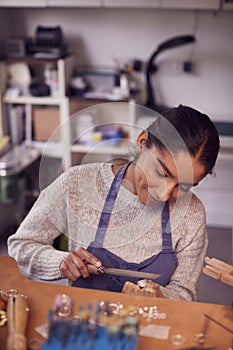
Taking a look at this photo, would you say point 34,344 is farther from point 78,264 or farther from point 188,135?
point 188,135

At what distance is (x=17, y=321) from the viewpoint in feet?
2.75

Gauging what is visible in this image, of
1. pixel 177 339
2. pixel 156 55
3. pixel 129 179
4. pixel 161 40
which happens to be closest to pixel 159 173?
pixel 129 179

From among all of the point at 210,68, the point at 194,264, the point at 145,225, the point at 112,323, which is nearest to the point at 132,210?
the point at 145,225

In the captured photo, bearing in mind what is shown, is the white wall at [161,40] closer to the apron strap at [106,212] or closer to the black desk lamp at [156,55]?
the black desk lamp at [156,55]

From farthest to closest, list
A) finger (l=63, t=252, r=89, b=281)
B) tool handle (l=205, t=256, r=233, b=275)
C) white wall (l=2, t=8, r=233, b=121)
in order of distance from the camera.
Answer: white wall (l=2, t=8, r=233, b=121)
finger (l=63, t=252, r=89, b=281)
tool handle (l=205, t=256, r=233, b=275)

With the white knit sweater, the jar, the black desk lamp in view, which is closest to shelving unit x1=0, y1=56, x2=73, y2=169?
the jar

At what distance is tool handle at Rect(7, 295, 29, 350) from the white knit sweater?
0.89ft

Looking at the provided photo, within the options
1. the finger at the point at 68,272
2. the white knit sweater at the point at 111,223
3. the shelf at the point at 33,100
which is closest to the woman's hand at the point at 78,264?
the finger at the point at 68,272

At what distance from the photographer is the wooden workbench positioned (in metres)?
0.84

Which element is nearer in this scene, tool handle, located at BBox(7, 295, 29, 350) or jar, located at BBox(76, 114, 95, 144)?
tool handle, located at BBox(7, 295, 29, 350)

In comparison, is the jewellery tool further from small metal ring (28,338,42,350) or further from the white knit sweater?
small metal ring (28,338,42,350)

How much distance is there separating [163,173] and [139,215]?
0.18m

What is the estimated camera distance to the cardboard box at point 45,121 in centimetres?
295

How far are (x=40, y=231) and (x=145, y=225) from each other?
0.86 ft
